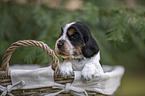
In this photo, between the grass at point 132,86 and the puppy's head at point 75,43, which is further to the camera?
the grass at point 132,86

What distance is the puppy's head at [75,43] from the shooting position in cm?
79

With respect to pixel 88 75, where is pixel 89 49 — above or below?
above

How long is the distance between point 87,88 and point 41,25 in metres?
0.96

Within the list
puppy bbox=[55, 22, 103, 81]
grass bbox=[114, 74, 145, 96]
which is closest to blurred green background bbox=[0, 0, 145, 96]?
grass bbox=[114, 74, 145, 96]

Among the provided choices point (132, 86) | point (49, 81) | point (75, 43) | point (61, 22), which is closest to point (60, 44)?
point (75, 43)

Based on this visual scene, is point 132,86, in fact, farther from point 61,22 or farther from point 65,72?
point 65,72

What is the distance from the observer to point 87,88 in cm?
77

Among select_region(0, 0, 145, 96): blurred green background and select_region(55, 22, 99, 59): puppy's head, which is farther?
select_region(0, 0, 145, 96): blurred green background

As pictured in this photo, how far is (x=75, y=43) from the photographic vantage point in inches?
31.0

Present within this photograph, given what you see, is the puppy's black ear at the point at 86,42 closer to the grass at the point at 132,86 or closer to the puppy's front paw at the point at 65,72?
the puppy's front paw at the point at 65,72

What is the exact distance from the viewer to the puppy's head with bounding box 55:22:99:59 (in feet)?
2.58

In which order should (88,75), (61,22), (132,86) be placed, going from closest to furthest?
(88,75)
(61,22)
(132,86)

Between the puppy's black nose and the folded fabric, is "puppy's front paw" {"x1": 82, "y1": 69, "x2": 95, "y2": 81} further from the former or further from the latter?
the puppy's black nose

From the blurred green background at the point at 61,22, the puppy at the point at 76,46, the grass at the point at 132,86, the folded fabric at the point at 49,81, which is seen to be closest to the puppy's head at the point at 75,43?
the puppy at the point at 76,46
